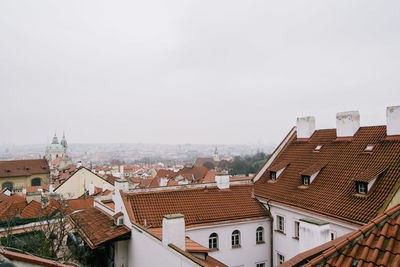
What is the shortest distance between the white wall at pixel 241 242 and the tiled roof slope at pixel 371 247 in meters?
11.6

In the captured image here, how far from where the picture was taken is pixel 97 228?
1543 cm

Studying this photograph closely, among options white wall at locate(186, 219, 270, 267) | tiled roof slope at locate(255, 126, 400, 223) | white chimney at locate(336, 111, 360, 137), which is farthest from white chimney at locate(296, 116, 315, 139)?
white wall at locate(186, 219, 270, 267)

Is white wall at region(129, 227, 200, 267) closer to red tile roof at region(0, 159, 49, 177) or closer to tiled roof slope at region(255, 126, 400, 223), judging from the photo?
tiled roof slope at region(255, 126, 400, 223)

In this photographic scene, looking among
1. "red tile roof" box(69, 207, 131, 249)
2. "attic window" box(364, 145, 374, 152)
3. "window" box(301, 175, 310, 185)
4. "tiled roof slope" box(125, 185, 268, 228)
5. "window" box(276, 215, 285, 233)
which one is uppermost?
"attic window" box(364, 145, 374, 152)

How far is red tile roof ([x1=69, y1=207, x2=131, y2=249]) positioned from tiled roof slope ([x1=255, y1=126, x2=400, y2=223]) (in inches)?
363

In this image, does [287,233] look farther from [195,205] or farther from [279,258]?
[195,205]

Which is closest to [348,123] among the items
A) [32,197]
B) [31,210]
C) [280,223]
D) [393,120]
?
[393,120]

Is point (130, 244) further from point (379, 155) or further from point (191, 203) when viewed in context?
point (379, 155)

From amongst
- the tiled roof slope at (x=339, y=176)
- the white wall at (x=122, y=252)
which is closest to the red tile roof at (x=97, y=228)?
the white wall at (x=122, y=252)

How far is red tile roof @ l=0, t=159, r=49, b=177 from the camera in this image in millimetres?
74312

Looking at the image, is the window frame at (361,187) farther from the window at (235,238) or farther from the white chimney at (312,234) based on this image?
the window at (235,238)

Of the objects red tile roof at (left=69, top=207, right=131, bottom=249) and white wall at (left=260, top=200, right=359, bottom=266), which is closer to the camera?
red tile roof at (left=69, top=207, right=131, bottom=249)

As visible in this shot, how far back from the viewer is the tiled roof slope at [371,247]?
456cm

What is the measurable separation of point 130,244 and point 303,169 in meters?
11.3
